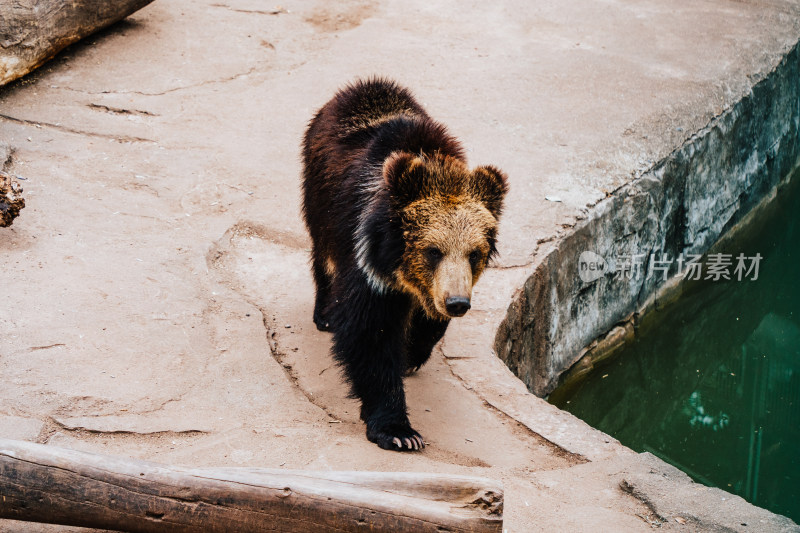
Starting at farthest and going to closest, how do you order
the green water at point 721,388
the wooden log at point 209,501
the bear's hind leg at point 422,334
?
1. the green water at point 721,388
2. the bear's hind leg at point 422,334
3. the wooden log at point 209,501

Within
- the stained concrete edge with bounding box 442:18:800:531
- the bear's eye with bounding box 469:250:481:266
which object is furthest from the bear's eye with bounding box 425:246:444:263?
the stained concrete edge with bounding box 442:18:800:531

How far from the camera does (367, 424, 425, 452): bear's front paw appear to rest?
3.74 m

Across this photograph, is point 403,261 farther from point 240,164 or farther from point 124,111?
point 124,111

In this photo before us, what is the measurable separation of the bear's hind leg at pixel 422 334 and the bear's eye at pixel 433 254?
0.51 m

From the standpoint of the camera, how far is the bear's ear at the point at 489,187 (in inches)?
149

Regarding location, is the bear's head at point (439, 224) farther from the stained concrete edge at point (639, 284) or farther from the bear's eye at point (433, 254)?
the stained concrete edge at point (639, 284)

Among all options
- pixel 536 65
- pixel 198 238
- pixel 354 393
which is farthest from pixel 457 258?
pixel 536 65

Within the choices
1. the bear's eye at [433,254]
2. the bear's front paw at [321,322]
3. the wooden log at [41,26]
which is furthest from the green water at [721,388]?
the wooden log at [41,26]

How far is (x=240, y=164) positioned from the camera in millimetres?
6305

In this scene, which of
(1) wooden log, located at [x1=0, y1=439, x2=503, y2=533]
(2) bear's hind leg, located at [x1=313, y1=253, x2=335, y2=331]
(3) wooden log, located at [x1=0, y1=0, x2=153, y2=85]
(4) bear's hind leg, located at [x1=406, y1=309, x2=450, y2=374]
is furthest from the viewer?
(3) wooden log, located at [x1=0, y1=0, x2=153, y2=85]

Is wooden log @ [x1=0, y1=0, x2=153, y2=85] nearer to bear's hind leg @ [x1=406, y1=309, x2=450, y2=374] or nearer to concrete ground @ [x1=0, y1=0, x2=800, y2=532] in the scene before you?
concrete ground @ [x1=0, y1=0, x2=800, y2=532]

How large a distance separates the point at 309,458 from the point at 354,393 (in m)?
0.47

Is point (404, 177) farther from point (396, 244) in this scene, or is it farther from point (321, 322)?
point (321, 322)

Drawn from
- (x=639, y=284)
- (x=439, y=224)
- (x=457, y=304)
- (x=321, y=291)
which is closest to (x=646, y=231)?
(x=639, y=284)
